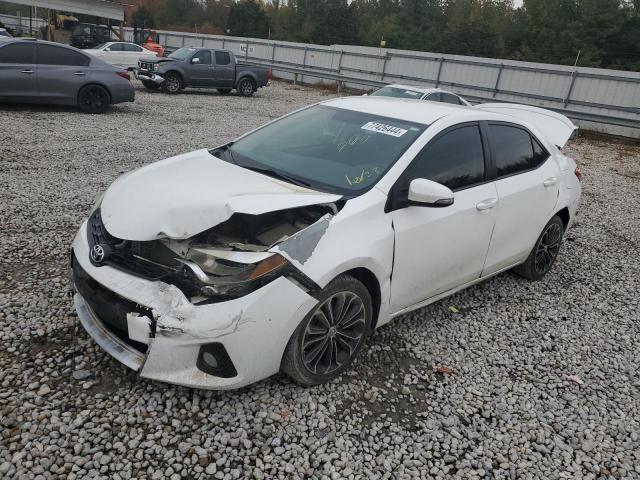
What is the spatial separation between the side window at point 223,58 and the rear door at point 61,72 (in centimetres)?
749

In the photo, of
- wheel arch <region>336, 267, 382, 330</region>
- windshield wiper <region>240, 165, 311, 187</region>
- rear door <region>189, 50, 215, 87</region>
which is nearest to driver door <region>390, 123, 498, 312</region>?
wheel arch <region>336, 267, 382, 330</region>

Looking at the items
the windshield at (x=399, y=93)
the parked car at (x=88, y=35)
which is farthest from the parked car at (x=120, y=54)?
the windshield at (x=399, y=93)

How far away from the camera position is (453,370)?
11.5 feet

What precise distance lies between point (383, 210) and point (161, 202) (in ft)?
4.40

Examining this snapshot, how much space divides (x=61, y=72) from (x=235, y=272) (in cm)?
1022

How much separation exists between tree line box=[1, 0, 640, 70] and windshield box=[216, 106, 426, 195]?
35.5 meters

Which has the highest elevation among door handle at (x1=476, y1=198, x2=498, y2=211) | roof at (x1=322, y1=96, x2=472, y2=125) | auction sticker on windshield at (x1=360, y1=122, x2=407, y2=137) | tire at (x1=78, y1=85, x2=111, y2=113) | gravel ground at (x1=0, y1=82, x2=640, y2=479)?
roof at (x1=322, y1=96, x2=472, y2=125)

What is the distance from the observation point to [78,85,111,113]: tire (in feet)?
36.7

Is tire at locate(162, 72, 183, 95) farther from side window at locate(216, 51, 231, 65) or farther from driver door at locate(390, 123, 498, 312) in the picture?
driver door at locate(390, 123, 498, 312)

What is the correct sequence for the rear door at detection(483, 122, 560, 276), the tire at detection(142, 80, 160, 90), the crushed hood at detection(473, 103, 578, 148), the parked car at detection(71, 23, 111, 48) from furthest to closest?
the parked car at detection(71, 23, 111, 48), the tire at detection(142, 80, 160, 90), the crushed hood at detection(473, 103, 578, 148), the rear door at detection(483, 122, 560, 276)

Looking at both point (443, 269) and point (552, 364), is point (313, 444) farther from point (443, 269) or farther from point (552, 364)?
point (552, 364)

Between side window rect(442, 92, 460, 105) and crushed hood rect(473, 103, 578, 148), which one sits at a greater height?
crushed hood rect(473, 103, 578, 148)

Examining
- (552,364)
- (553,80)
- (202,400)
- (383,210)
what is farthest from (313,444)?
(553,80)

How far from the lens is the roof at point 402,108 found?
3801 millimetres
